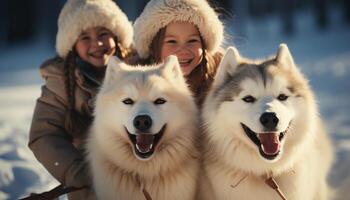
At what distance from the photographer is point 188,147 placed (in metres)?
3.08

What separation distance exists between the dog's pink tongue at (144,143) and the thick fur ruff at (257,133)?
417 mm

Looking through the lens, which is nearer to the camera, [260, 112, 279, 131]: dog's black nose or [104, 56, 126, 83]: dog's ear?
[260, 112, 279, 131]: dog's black nose

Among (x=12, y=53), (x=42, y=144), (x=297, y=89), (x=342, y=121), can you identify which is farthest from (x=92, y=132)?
(x=12, y=53)

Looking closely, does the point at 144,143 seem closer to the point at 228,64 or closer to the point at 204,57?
the point at 228,64

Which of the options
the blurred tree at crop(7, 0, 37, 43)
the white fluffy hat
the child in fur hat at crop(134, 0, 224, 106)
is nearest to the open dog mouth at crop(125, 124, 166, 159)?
the child in fur hat at crop(134, 0, 224, 106)

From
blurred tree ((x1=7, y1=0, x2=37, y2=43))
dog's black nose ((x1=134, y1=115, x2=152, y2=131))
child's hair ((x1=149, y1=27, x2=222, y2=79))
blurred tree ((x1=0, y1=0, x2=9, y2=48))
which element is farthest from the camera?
blurred tree ((x1=0, y1=0, x2=9, y2=48))

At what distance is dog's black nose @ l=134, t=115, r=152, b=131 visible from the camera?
109 inches

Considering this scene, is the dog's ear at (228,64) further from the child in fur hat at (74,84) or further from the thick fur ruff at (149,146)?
the child in fur hat at (74,84)

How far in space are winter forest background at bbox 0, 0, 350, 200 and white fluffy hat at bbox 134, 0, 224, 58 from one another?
58 cm

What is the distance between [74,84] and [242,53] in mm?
10297

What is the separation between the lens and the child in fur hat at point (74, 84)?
3.60 meters

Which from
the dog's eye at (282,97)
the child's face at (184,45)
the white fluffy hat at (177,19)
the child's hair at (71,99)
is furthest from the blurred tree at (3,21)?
the dog's eye at (282,97)

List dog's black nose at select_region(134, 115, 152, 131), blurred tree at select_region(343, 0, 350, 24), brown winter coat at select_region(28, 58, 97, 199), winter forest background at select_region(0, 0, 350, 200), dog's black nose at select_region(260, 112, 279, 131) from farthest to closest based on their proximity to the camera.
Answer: blurred tree at select_region(343, 0, 350, 24)
winter forest background at select_region(0, 0, 350, 200)
brown winter coat at select_region(28, 58, 97, 199)
dog's black nose at select_region(134, 115, 152, 131)
dog's black nose at select_region(260, 112, 279, 131)

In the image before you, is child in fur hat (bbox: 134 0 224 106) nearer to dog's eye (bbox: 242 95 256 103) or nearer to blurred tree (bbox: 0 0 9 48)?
dog's eye (bbox: 242 95 256 103)
